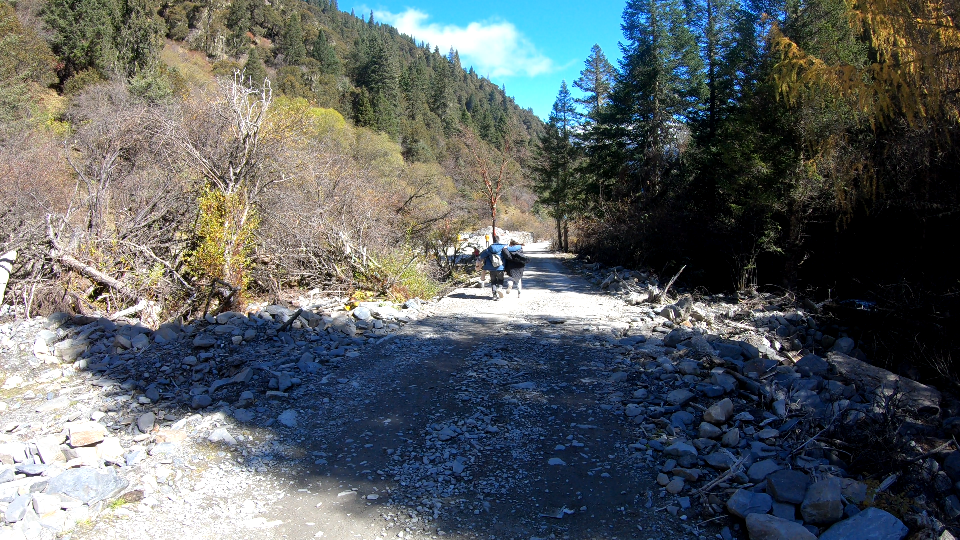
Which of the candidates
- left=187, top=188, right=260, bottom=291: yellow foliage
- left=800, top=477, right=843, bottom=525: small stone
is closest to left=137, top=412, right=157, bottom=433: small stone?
left=800, top=477, right=843, bottom=525: small stone

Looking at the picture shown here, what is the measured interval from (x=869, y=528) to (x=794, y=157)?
1359 centimetres

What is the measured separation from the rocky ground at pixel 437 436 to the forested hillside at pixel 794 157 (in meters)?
3.77

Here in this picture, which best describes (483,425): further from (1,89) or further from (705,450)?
(1,89)

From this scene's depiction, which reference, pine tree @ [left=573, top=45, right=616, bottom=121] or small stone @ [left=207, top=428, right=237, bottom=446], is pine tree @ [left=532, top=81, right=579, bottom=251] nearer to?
pine tree @ [left=573, top=45, right=616, bottom=121]

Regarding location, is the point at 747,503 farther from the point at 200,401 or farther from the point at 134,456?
the point at 200,401

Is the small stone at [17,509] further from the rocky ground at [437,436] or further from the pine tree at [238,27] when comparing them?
the pine tree at [238,27]

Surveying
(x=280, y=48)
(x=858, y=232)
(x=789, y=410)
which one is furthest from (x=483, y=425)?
(x=280, y=48)

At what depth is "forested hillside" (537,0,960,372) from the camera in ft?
22.8

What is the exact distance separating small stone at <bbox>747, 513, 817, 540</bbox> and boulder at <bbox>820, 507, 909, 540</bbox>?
175 mm

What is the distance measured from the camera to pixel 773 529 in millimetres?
3328

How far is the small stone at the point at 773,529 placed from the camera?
3.26m

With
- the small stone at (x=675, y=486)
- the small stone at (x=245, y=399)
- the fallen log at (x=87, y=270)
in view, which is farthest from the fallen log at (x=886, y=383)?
the fallen log at (x=87, y=270)

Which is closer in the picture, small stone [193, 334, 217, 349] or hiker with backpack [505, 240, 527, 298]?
small stone [193, 334, 217, 349]

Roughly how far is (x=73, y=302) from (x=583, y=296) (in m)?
11.2
